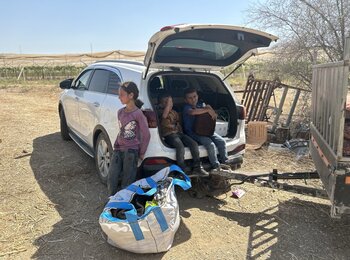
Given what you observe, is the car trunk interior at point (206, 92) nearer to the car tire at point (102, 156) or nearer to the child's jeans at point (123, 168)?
the car tire at point (102, 156)

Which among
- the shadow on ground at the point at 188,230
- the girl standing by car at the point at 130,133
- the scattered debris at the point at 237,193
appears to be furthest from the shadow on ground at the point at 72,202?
the scattered debris at the point at 237,193

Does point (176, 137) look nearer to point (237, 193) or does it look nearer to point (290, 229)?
point (237, 193)

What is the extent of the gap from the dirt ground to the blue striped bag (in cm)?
15

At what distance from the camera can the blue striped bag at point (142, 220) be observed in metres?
3.13

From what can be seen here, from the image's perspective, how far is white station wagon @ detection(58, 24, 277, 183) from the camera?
4090 mm

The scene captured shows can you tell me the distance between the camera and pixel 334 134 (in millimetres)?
2996

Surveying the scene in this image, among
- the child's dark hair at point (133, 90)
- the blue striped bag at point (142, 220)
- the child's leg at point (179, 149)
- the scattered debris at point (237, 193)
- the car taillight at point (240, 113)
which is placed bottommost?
the scattered debris at point (237, 193)

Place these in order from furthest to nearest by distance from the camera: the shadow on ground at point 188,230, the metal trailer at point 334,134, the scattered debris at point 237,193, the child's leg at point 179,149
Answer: the scattered debris at point 237,193, the child's leg at point 179,149, the shadow on ground at point 188,230, the metal trailer at point 334,134

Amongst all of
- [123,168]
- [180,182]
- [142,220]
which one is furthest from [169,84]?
[142,220]

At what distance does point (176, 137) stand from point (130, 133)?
2.00 ft

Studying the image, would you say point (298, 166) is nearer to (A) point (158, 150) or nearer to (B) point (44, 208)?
(A) point (158, 150)

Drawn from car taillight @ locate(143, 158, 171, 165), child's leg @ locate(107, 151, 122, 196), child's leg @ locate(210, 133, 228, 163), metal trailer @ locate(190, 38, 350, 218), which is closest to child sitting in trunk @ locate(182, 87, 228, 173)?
child's leg @ locate(210, 133, 228, 163)

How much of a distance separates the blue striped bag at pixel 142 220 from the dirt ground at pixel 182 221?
0.15 meters

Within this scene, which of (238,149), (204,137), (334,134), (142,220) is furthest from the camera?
(238,149)
